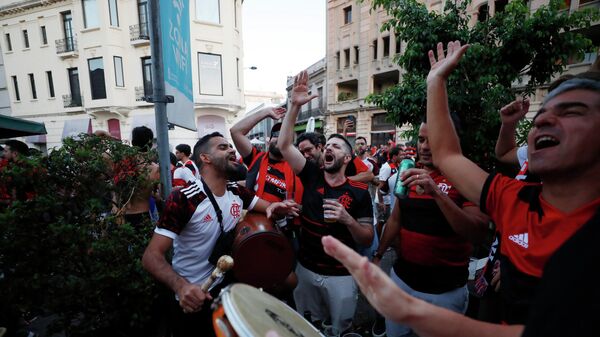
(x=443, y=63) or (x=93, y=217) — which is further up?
(x=443, y=63)

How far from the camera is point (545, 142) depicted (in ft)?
4.24

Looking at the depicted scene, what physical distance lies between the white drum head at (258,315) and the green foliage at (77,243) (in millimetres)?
1581

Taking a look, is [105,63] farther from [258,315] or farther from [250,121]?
[258,315]

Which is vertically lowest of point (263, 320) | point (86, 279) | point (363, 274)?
point (86, 279)

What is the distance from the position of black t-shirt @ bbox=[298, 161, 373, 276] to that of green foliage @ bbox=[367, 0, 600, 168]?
260 cm

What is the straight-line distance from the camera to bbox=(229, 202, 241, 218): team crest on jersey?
248 cm

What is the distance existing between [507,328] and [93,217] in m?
2.88

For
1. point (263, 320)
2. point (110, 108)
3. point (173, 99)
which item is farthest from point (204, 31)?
point (263, 320)

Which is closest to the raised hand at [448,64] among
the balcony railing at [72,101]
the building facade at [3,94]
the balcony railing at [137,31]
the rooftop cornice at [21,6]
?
the balcony railing at [137,31]

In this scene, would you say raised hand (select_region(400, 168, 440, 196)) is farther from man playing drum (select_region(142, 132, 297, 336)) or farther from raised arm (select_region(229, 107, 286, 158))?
raised arm (select_region(229, 107, 286, 158))

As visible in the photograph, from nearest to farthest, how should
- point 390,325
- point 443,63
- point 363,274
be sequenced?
point 363,274, point 443,63, point 390,325

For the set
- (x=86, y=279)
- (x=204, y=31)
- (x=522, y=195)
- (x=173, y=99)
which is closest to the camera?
(x=522, y=195)

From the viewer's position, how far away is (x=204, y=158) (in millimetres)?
2576

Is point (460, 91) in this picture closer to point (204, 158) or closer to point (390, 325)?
point (390, 325)
